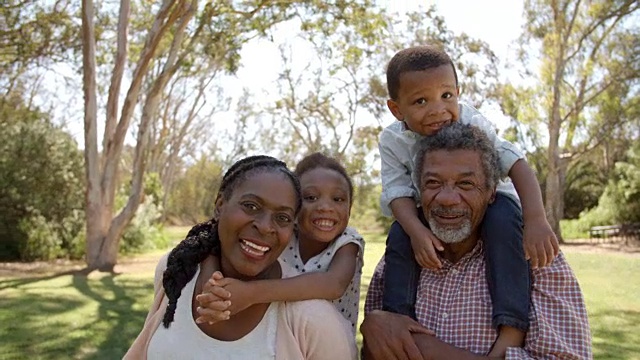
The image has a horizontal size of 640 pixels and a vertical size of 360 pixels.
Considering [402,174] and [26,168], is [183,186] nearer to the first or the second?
[26,168]

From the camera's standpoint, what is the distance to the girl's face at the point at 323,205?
8.33 ft

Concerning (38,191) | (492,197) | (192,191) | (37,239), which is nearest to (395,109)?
(492,197)

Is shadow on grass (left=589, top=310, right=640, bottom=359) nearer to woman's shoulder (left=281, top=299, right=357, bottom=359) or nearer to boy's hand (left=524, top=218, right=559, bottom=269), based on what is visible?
boy's hand (left=524, top=218, right=559, bottom=269)

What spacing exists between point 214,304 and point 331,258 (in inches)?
28.1

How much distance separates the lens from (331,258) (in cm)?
247

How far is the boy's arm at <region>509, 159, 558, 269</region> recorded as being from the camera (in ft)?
6.84

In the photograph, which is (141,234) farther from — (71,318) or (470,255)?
(470,255)

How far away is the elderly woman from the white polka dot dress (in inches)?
12.0

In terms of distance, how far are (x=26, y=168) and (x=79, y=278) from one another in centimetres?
584

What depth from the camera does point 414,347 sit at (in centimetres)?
207

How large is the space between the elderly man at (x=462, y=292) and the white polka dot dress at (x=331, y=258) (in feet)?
0.66

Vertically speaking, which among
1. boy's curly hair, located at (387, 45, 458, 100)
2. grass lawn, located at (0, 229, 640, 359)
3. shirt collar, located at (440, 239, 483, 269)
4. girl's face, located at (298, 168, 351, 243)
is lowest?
grass lawn, located at (0, 229, 640, 359)

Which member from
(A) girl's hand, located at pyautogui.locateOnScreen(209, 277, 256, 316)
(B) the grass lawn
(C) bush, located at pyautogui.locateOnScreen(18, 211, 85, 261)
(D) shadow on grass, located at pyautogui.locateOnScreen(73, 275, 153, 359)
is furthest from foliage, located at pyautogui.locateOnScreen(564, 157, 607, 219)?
(A) girl's hand, located at pyautogui.locateOnScreen(209, 277, 256, 316)

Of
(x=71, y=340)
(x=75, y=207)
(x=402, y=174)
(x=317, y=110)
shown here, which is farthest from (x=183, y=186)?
(x=402, y=174)
